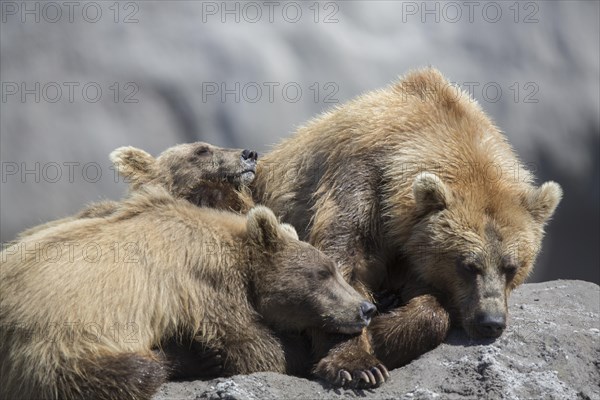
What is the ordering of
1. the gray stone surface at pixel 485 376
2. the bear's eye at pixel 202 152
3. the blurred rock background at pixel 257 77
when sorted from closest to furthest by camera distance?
the gray stone surface at pixel 485 376 → the bear's eye at pixel 202 152 → the blurred rock background at pixel 257 77

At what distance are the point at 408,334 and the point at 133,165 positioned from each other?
3.25 m

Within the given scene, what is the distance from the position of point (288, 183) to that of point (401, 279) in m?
1.28

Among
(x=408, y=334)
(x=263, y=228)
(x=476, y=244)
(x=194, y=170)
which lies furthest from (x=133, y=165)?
(x=476, y=244)

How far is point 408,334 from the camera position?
7.44 metres

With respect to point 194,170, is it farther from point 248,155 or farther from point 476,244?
point 476,244

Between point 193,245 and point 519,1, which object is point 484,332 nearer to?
point 193,245

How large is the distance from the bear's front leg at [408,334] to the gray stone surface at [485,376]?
95mm

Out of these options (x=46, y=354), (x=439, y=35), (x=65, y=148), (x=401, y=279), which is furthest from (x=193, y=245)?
(x=439, y=35)

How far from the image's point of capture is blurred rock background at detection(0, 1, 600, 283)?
11.9 m

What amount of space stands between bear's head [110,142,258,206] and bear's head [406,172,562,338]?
191 centimetres

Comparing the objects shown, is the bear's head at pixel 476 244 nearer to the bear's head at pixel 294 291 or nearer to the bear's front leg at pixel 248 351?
the bear's head at pixel 294 291

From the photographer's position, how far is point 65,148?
1184cm

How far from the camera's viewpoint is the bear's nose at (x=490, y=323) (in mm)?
7340

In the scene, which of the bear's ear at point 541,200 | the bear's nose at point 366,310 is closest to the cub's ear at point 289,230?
the bear's nose at point 366,310
